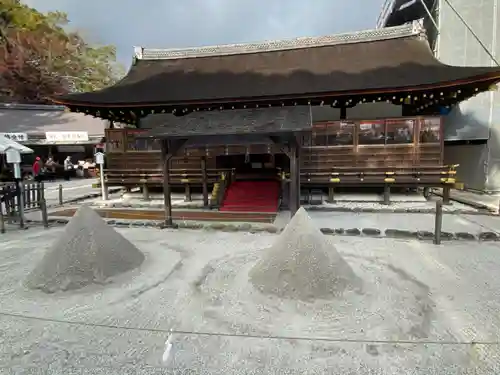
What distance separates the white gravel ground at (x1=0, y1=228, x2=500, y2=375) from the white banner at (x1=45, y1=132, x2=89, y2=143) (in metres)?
17.7

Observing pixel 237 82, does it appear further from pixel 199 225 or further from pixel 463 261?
pixel 463 261

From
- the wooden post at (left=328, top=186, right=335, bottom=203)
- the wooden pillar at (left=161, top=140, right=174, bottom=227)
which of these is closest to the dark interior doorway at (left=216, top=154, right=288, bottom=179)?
the wooden post at (left=328, top=186, right=335, bottom=203)

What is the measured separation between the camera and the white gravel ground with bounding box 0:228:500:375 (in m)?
2.65

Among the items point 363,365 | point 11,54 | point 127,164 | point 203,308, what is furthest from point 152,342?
point 11,54

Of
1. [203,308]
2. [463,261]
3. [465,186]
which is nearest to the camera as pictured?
[203,308]

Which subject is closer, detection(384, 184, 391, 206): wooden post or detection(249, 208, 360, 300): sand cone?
detection(249, 208, 360, 300): sand cone

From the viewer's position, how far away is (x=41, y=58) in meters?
23.8

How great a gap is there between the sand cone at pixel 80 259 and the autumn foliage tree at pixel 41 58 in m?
26.1

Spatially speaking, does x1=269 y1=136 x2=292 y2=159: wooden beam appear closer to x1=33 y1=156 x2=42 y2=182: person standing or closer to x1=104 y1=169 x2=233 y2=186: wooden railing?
x1=104 y1=169 x2=233 y2=186: wooden railing

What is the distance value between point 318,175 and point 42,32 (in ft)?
87.6

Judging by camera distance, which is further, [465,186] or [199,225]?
[465,186]

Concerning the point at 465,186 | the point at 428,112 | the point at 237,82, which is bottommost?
the point at 465,186

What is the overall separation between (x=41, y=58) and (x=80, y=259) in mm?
26785

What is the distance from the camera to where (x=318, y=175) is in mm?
9719
